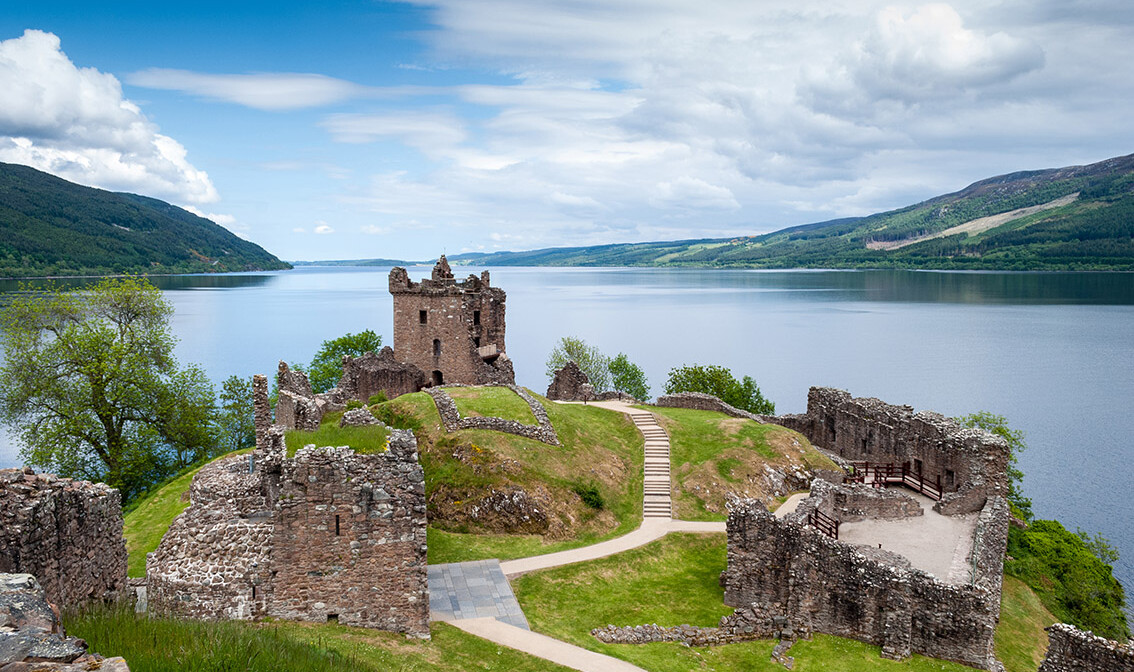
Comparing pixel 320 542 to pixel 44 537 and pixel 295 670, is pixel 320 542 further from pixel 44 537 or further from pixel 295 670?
pixel 295 670

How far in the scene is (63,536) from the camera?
11.9m

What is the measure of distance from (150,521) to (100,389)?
16498 mm

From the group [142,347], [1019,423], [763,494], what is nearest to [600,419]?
[763,494]

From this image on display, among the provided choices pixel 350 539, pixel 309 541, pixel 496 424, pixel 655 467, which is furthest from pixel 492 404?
pixel 309 541

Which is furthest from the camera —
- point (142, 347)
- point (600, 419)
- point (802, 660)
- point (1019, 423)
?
point (1019, 423)

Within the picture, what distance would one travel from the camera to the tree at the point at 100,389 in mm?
40094

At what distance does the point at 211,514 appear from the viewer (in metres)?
16.2

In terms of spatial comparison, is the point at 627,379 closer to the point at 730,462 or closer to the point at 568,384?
the point at 568,384

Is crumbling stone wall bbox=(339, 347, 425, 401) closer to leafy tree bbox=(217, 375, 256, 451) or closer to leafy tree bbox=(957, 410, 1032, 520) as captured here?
leafy tree bbox=(217, 375, 256, 451)

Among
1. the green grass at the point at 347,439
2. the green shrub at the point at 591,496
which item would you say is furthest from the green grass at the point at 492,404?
the green grass at the point at 347,439

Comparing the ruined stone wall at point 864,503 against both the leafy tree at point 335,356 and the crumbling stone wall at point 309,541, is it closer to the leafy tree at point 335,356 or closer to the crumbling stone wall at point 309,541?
the crumbling stone wall at point 309,541

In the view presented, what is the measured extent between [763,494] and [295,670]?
28657 millimetres

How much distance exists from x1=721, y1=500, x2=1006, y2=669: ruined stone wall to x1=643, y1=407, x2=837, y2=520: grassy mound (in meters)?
6.78

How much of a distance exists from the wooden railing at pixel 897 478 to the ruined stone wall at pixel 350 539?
84.0 feet
